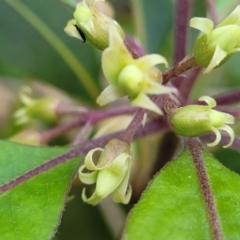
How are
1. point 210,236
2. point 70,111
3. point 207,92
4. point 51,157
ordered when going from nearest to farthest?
point 210,236
point 51,157
point 70,111
point 207,92

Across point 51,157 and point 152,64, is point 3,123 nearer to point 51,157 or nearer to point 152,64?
point 51,157

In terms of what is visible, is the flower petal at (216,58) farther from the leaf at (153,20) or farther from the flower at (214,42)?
the leaf at (153,20)

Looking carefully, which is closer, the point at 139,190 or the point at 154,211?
the point at 154,211

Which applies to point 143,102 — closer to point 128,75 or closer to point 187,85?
point 128,75

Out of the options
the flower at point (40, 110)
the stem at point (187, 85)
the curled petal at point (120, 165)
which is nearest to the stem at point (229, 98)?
the stem at point (187, 85)

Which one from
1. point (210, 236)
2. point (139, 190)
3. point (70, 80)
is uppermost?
point (210, 236)

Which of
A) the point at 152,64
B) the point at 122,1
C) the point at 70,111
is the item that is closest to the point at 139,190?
the point at 70,111

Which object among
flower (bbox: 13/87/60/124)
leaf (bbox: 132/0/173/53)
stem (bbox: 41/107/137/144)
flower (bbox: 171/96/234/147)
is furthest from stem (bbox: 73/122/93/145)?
leaf (bbox: 132/0/173/53)
